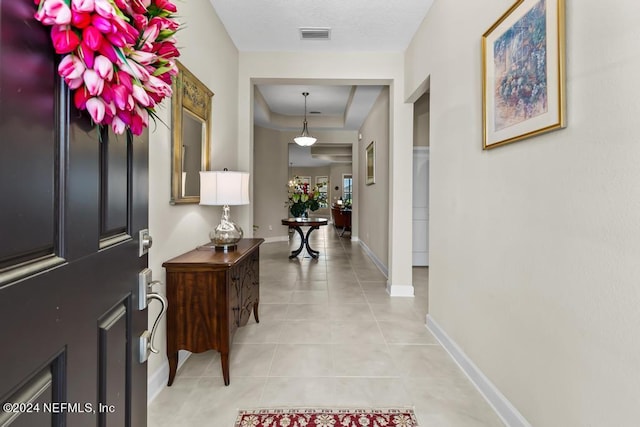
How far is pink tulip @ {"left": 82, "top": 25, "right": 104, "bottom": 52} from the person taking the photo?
54 cm

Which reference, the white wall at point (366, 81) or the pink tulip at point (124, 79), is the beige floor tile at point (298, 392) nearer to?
the pink tulip at point (124, 79)

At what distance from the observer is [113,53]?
0.58m

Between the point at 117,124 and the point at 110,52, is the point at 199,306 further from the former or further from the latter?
the point at 110,52

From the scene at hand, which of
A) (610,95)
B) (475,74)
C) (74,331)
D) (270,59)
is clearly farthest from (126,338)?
(270,59)

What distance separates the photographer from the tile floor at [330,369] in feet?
5.95

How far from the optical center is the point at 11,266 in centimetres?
47

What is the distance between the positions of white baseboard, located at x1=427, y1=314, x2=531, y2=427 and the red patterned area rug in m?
0.47

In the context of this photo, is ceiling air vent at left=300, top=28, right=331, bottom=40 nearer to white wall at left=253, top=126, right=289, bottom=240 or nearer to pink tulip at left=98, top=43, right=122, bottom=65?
pink tulip at left=98, top=43, right=122, bottom=65

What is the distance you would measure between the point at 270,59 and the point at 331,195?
1307 centimetres

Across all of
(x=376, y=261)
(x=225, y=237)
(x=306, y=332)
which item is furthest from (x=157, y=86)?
(x=376, y=261)

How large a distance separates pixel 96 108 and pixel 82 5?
0.55ft

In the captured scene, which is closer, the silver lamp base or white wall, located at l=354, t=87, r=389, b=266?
the silver lamp base

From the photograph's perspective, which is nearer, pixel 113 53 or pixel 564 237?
pixel 113 53

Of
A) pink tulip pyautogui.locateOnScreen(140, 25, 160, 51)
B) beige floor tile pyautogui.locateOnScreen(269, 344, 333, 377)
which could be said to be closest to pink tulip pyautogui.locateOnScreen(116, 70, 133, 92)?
pink tulip pyautogui.locateOnScreen(140, 25, 160, 51)
